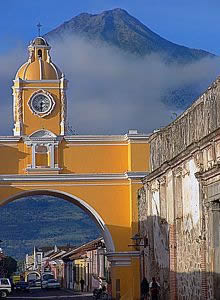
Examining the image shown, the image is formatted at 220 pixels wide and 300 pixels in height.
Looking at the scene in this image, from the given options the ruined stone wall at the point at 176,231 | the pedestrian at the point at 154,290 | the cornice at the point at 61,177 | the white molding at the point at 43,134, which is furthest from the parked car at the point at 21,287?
the pedestrian at the point at 154,290

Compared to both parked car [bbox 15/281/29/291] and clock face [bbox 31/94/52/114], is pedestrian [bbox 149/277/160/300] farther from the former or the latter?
parked car [bbox 15/281/29/291]

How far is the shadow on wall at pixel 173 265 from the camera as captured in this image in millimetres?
20389

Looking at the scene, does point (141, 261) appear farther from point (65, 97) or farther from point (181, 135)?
point (181, 135)

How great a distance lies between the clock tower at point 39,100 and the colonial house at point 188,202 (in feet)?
22.8

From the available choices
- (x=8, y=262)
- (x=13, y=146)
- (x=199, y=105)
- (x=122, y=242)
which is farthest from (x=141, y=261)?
(x=8, y=262)

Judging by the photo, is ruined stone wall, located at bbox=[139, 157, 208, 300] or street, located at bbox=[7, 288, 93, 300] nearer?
ruined stone wall, located at bbox=[139, 157, 208, 300]

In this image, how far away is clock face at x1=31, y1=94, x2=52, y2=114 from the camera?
34.8 metres

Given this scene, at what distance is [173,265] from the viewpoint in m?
24.0

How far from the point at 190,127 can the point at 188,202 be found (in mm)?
1757

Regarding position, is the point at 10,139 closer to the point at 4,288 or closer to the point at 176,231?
the point at 176,231

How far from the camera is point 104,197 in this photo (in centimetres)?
3431

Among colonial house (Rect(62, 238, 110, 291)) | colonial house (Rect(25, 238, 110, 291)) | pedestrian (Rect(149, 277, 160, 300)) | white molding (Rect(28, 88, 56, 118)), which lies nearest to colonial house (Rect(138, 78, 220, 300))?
pedestrian (Rect(149, 277, 160, 300))

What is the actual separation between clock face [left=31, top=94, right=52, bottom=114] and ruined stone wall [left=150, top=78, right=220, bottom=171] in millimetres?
8013

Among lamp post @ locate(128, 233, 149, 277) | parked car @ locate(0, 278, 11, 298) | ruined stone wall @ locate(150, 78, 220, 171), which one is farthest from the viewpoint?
parked car @ locate(0, 278, 11, 298)
